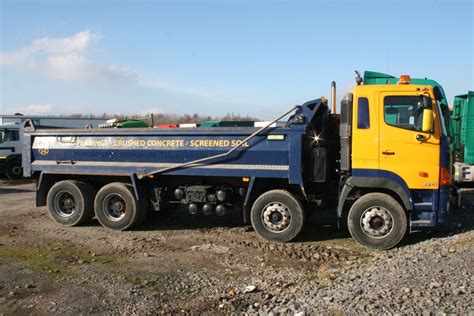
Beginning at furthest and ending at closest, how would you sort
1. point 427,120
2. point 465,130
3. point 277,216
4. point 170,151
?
point 465,130 < point 170,151 < point 277,216 < point 427,120

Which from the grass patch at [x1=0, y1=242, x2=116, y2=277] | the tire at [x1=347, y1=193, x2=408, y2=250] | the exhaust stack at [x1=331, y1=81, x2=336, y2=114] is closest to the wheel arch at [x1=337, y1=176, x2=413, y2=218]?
the tire at [x1=347, y1=193, x2=408, y2=250]

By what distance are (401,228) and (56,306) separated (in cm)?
499

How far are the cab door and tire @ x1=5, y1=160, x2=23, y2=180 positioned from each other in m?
17.5

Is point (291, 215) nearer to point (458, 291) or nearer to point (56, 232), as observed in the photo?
point (458, 291)

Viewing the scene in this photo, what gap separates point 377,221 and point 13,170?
1743cm

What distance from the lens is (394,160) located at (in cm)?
656

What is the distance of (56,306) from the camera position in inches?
184

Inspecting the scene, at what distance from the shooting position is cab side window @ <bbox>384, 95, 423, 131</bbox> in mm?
6441

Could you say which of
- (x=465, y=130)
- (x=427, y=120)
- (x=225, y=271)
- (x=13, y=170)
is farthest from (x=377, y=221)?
(x=13, y=170)

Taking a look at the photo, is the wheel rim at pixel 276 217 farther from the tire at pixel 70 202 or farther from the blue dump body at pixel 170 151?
the tire at pixel 70 202

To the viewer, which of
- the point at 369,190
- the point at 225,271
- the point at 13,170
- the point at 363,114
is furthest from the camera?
the point at 13,170

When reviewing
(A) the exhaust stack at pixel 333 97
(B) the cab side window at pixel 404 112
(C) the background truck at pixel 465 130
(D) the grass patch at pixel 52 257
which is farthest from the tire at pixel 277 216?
(C) the background truck at pixel 465 130

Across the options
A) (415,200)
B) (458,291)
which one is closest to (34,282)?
(458,291)

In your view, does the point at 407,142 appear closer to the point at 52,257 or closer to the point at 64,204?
the point at 52,257
